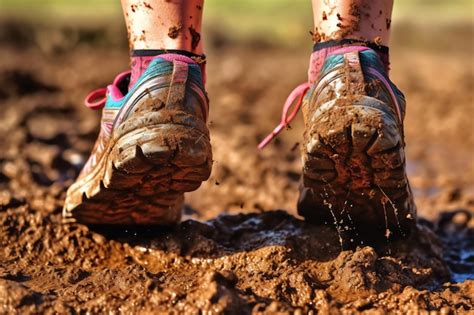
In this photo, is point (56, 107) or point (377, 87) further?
point (56, 107)

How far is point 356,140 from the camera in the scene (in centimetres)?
200

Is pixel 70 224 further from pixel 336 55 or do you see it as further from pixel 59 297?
pixel 336 55

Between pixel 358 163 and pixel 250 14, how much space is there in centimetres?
1367

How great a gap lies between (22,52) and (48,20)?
6.87 feet

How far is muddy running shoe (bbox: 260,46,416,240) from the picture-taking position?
2016 millimetres

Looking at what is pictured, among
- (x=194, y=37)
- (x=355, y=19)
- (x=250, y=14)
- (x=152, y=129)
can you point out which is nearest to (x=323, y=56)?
(x=355, y=19)

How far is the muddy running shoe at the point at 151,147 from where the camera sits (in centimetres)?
205

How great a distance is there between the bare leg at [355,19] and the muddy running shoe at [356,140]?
6 centimetres

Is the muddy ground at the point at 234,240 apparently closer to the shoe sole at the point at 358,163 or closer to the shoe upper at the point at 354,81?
the shoe sole at the point at 358,163

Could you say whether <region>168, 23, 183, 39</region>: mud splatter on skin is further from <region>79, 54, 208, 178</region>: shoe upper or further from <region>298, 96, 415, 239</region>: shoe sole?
<region>298, 96, 415, 239</region>: shoe sole


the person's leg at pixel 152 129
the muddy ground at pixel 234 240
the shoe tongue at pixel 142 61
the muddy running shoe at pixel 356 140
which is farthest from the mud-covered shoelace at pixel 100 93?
the muddy running shoe at pixel 356 140

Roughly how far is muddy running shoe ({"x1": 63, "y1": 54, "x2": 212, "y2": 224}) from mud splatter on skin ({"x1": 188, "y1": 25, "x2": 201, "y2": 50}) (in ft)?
0.31

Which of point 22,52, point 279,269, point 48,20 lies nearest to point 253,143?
point 279,269

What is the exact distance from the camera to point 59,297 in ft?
6.63
